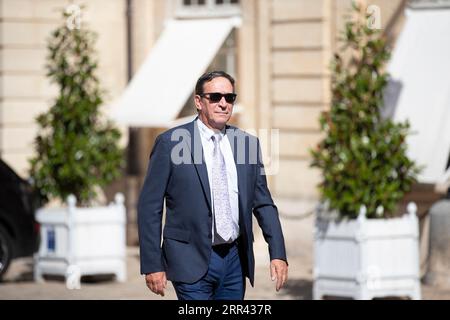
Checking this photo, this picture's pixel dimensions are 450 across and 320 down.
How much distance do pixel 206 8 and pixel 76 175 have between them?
4429 mm

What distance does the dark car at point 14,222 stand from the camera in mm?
14195

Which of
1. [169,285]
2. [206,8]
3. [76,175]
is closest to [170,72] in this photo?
[206,8]

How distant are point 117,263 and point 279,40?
4342mm

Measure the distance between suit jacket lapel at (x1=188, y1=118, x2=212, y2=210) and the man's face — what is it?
11 centimetres

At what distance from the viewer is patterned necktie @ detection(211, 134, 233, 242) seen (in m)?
7.24

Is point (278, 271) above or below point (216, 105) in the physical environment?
below

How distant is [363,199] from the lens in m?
12.3

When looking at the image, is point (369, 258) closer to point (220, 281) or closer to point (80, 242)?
point (80, 242)

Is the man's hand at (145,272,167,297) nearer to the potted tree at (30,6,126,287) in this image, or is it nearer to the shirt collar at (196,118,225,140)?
the shirt collar at (196,118,225,140)

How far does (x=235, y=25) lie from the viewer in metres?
18.0

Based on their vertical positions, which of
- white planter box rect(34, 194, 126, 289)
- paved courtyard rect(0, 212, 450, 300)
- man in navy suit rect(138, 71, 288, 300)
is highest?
man in navy suit rect(138, 71, 288, 300)

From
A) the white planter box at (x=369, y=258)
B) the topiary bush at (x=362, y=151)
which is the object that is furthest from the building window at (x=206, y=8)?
the white planter box at (x=369, y=258)

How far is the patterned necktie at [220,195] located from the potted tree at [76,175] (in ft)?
22.5

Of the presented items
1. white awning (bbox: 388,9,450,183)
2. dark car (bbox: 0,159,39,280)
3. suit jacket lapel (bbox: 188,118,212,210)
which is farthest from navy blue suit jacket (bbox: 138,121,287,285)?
dark car (bbox: 0,159,39,280)
